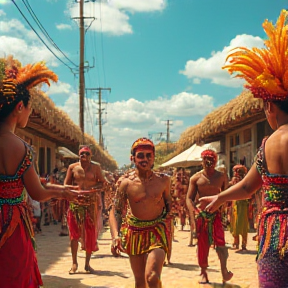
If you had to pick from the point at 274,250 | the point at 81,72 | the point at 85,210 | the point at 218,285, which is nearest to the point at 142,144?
the point at 274,250

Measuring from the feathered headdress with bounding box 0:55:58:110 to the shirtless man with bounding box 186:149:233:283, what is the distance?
129 inches

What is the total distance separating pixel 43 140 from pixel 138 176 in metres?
13.5

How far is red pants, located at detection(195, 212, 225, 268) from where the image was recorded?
6.64m

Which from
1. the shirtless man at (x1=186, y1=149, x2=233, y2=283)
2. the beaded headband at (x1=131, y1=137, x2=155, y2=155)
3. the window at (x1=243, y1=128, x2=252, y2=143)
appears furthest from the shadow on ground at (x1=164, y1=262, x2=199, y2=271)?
the window at (x1=243, y1=128, x2=252, y2=143)

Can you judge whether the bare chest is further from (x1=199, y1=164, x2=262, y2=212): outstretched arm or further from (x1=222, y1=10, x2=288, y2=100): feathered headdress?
(x1=222, y1=10, x2=288, y2=100): feathered headdress

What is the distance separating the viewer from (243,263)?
8.40 meters

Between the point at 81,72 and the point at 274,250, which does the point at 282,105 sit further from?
the point at 81,72

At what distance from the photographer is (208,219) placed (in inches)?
263

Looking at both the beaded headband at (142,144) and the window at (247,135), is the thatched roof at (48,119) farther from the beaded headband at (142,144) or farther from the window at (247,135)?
the window at (247,135)

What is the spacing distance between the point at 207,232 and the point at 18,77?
366 cm

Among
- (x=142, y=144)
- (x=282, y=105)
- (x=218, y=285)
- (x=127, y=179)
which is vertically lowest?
(x=218, y=285)

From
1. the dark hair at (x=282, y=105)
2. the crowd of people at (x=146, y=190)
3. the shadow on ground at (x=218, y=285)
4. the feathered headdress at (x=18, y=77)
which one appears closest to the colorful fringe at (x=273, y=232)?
the crowd of people at (x=146, y=190)

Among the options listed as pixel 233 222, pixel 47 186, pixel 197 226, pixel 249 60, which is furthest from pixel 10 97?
pixel 233 222

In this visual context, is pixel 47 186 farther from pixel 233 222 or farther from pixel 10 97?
pixel 233 222
